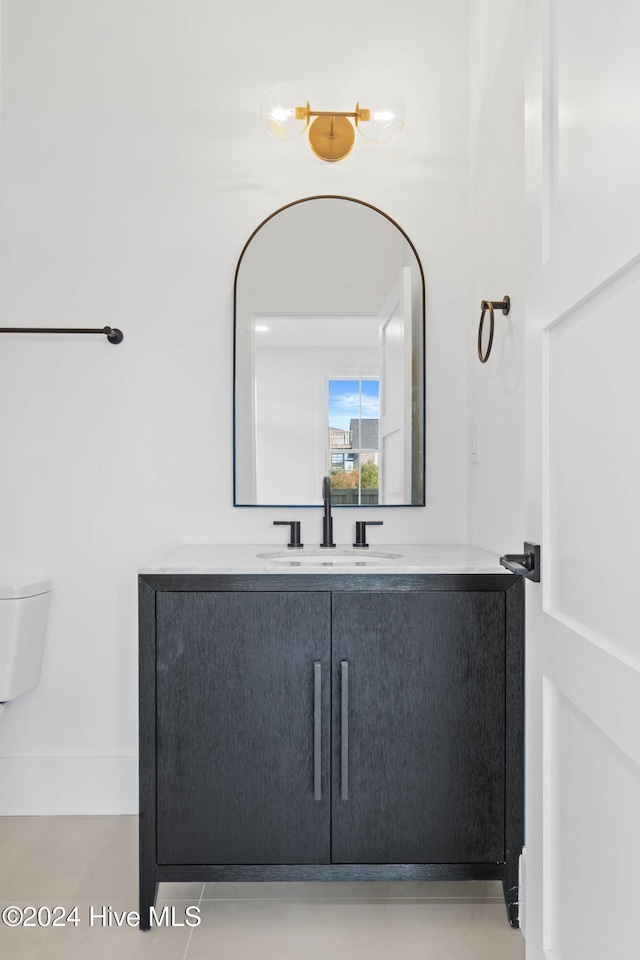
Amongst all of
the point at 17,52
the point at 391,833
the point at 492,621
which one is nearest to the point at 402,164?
the point at 17,52

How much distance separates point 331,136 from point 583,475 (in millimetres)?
1598

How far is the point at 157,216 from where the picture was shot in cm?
212

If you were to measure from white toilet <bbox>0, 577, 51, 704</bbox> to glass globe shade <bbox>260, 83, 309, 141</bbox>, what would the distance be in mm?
1509

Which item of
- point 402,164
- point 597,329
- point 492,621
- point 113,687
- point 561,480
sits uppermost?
point 402,164

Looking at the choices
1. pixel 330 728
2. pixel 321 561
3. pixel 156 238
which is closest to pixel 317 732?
pixel 330 728

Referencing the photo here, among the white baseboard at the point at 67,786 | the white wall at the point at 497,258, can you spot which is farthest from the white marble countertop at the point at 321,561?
the white baseboard at the point at 67,786

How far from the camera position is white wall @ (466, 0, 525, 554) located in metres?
1.66

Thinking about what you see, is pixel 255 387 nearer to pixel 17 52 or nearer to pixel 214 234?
pixel 214 234

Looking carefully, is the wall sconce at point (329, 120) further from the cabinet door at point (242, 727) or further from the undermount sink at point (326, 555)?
the cabinet door at point (242, 727)

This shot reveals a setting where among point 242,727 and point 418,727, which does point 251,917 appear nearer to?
point 242,727

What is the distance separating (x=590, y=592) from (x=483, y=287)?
1.35m

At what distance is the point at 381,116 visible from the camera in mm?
1997

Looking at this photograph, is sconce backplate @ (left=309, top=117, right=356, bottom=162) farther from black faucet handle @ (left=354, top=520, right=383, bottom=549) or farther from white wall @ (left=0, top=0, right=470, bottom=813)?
black faucet handle @ (left=354, top=520, right=383, bottom=549)

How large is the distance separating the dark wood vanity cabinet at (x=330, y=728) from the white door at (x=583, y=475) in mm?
469
